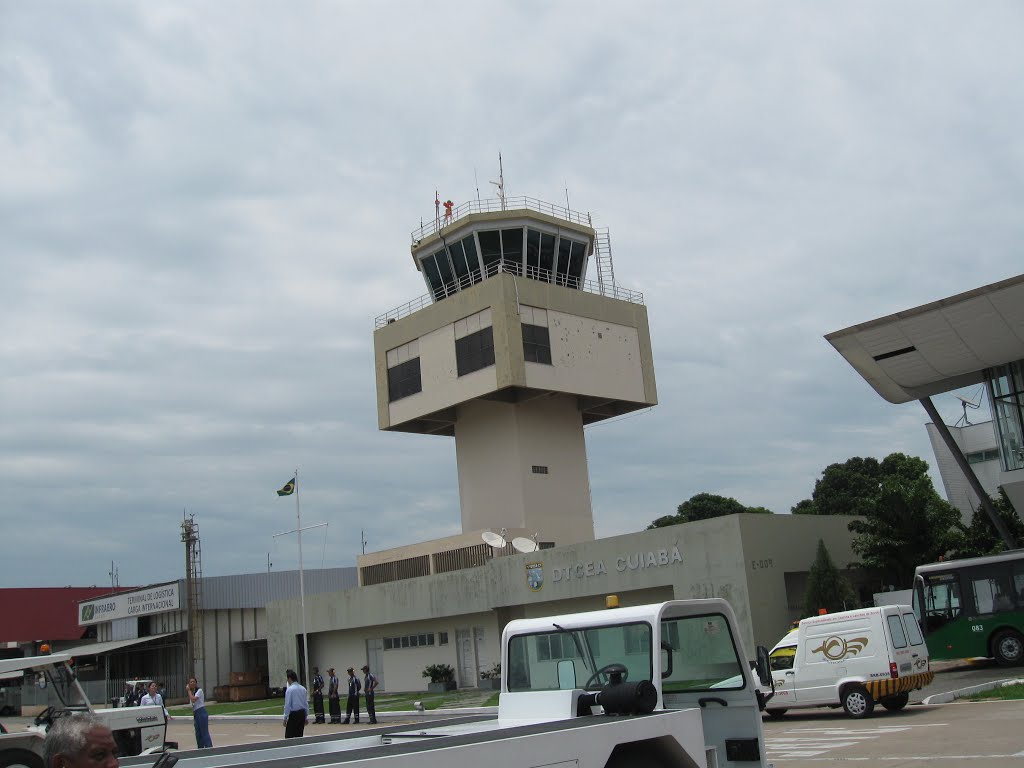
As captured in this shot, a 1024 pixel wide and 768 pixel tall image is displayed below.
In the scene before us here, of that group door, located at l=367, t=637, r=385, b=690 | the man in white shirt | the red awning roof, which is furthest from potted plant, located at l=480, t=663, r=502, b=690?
the red awning roof

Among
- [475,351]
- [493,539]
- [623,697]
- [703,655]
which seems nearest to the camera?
[623,697]

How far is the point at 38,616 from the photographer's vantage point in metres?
66.6

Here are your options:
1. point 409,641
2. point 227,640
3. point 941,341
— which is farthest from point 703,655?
point 227,640

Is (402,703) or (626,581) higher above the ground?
(626,581)

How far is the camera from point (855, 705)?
19.3 meters

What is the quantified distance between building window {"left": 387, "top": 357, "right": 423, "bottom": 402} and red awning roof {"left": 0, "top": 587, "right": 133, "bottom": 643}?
1212 inches

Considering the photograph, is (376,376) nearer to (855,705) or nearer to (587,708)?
(855,705)

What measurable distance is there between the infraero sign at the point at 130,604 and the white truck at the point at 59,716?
3835cm

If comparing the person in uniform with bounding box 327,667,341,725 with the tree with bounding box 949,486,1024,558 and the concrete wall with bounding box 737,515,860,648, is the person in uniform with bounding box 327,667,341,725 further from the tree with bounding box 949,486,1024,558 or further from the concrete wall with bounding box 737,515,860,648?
the tree with bounding box 949,486,1024,558

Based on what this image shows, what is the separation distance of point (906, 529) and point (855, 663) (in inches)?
537

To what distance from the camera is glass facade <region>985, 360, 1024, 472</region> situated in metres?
28.8

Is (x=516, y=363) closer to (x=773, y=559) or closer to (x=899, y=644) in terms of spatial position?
(x=773, y=559)

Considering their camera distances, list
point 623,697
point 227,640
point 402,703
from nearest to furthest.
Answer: point 623,697
point 402,703
point 227,640

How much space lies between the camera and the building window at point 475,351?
40.2 meters
